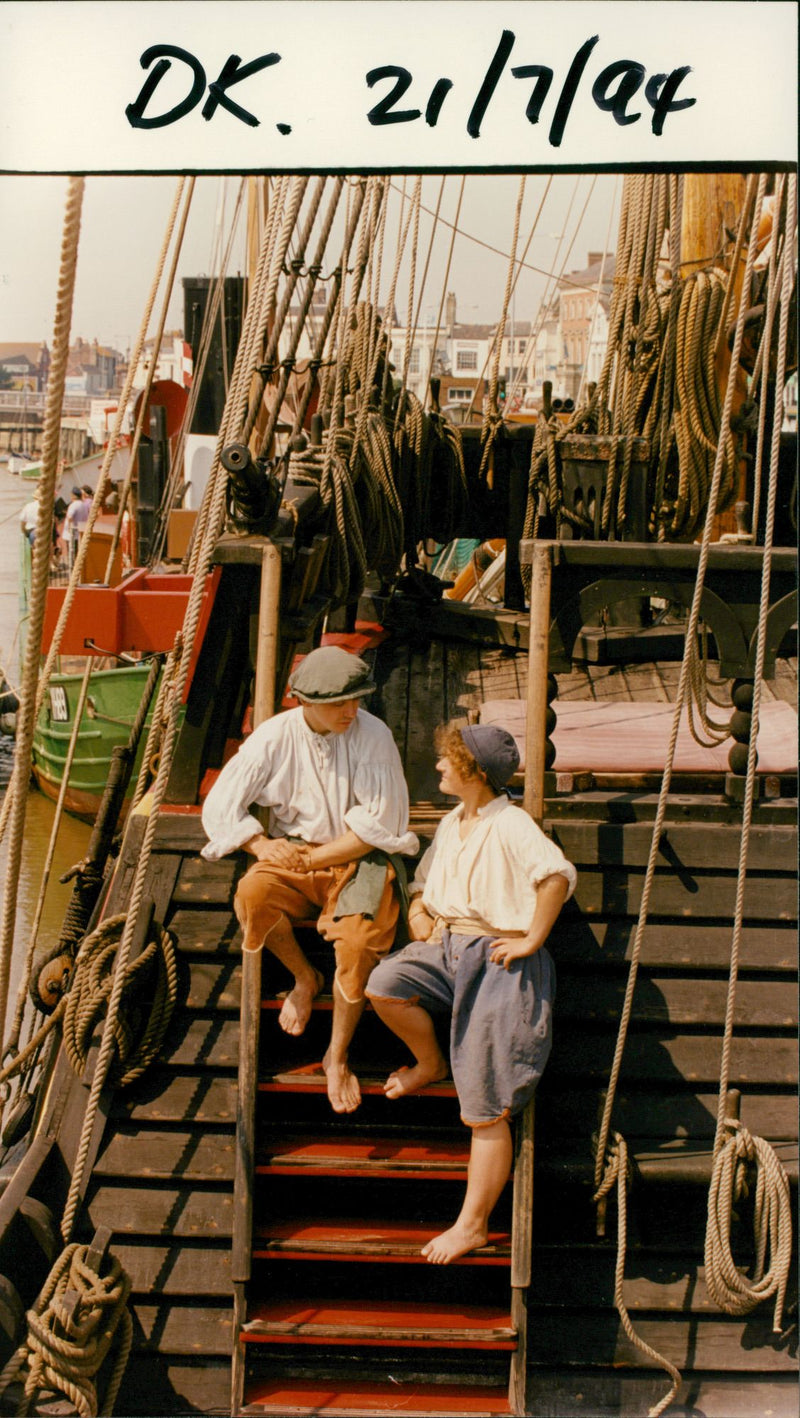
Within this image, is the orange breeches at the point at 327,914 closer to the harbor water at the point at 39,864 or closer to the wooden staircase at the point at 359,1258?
the wooden staircase at the point at 359,1258

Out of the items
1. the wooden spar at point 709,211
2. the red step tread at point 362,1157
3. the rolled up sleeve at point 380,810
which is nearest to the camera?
the red step tread at point 362,1157

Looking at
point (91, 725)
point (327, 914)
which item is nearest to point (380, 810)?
point (327, 914)

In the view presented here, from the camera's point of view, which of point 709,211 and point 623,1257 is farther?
point 709,211

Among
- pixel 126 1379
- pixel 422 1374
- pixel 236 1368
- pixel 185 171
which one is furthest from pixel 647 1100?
pixel 185 171

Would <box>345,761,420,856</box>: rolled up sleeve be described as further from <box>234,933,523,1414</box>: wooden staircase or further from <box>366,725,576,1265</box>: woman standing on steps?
<box>234,933,523,1414</box>: wooden staircase

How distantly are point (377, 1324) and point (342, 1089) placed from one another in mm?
624

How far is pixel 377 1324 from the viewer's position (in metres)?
3.57

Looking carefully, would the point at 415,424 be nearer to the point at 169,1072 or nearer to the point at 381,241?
the point at 381,241

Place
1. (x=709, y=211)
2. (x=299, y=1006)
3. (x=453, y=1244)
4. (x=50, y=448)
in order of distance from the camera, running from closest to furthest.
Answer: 1. (x=50, y=448)
2. (x=453, y=1244)
3. (x=299, y=1006)
4. (x=709, y=211)

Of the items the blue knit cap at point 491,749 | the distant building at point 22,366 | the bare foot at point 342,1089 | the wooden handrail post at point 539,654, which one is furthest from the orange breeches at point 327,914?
the distant building at point 22,366

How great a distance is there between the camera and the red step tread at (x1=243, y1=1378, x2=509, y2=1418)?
3479 mm

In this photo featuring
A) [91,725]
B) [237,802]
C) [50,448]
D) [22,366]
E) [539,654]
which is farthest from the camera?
[22,366]

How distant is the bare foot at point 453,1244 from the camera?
3508mm

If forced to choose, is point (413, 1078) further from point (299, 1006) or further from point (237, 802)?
point (237, 802)
